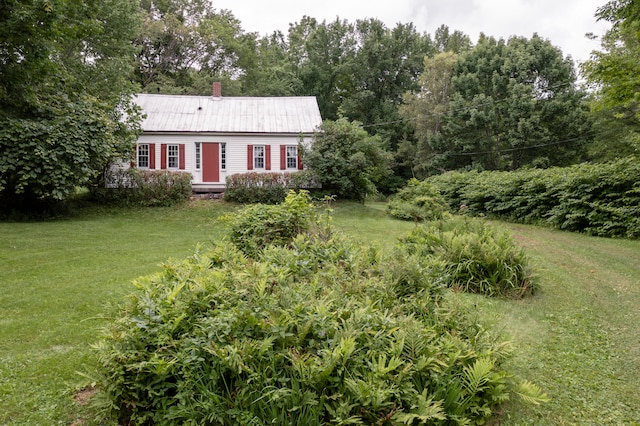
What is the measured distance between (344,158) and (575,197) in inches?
357

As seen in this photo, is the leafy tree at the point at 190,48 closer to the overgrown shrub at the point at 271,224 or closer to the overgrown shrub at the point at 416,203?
the overgrown shrub at the point at 416,203

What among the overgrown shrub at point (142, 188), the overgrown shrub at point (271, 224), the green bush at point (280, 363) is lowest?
the green bush at point (280, 363)

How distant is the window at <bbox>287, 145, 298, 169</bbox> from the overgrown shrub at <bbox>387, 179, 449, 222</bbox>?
574cm

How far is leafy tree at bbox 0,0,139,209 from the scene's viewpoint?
1017cm

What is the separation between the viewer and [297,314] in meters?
3.11

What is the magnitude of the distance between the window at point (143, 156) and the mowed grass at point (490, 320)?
33.2 ft

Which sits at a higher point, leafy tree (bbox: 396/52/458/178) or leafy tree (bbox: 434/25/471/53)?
leafy tree (bbox: 434/25/471/53)

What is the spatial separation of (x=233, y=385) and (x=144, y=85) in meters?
37.8

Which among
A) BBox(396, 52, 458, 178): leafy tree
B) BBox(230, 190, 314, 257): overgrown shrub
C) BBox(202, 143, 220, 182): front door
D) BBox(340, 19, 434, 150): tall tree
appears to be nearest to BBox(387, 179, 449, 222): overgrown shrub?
BBox(230, 190, 314, 257): overgrown shrub

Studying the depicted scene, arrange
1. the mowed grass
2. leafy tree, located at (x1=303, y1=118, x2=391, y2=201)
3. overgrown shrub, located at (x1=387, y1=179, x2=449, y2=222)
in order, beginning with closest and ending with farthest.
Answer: the mowed grass, overgrown shrub, located at (x1=387, y1=179, x2=449, y2=222), leafy tree, located at (x1=303, y1=118, x2=391, y2=201)

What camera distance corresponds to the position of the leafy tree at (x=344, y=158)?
18344 mm

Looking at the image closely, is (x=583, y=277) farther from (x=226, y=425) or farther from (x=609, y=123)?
(x=609, y=123)

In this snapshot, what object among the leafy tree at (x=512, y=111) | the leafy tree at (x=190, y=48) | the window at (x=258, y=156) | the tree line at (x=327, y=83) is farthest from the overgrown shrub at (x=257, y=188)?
the leafy tree at (x=512, y=111)

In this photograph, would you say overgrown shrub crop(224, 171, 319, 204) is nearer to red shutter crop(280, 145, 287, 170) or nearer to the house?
red shutter crop(280, 145, 287, 170)
